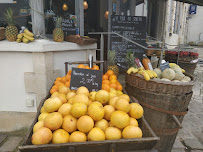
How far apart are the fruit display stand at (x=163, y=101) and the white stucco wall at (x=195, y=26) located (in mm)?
21078

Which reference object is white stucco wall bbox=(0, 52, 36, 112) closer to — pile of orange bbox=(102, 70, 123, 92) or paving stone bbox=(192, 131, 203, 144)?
pile of orange bbox=(102, 70, 123, 92)

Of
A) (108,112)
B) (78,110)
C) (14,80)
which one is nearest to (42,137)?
(78,110)

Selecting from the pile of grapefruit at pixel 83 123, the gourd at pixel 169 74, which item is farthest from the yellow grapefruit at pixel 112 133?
the gourd at pixel 169 74

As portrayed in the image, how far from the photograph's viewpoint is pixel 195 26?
20.1 meters

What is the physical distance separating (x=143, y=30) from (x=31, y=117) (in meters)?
4.12

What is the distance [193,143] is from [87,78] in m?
2.26

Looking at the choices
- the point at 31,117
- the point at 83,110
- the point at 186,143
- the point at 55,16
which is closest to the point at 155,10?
the point at 55,16

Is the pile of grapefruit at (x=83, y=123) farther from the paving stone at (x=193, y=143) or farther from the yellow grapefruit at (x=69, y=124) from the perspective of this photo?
the paving stone at (x=193, y=143)

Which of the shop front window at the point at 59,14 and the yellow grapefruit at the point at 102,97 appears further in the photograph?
the shop front window at the point at 59,14

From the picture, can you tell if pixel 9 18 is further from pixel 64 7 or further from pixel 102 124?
pixel 102 124

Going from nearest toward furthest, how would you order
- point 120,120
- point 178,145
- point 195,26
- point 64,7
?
point 120,120 < point 178,145 < point 64,7 < point 195,26

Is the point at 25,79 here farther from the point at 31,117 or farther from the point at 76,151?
the point at 76,151

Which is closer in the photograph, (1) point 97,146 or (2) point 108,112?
(1) point 97,146

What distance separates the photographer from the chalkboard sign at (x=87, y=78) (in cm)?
201
